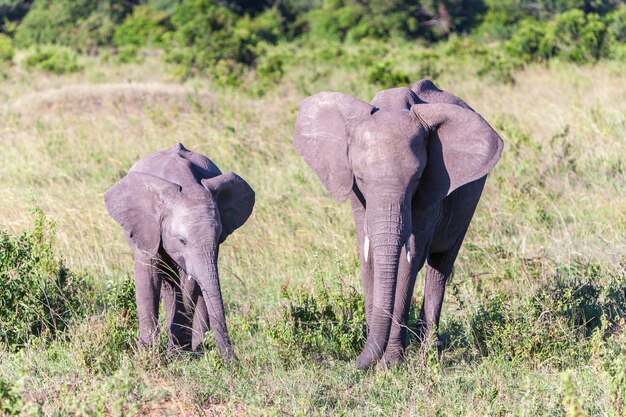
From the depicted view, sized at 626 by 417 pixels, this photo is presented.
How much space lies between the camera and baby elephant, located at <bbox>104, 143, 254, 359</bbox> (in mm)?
5715

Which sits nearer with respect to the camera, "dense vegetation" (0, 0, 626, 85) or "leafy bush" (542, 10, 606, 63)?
"leafy bush" (542, 10, 606, 63)

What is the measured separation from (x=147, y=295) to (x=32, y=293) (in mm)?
1106

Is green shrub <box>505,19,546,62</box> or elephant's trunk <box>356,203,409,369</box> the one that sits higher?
elephant's trunk <box>356,203,409,369</box>

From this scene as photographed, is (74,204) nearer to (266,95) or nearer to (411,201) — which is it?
(411,201)

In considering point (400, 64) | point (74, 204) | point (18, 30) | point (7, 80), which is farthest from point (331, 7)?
point (74, 204)

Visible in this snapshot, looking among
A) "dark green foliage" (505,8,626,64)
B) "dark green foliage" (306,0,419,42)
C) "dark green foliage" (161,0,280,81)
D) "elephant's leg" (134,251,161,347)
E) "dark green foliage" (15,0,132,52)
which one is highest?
"elephant's leg" (134,251,161,347)

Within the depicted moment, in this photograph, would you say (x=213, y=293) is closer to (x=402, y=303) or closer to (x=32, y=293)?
(x=402, y=303)

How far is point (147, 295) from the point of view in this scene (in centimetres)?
612

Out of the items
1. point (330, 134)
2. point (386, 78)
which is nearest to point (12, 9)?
point (386, 78)

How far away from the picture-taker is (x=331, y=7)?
99.2 feet

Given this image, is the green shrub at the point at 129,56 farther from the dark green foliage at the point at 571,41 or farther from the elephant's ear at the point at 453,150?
the elephant's ear at the point at 453,150

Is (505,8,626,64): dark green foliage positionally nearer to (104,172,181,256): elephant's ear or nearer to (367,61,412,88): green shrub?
(367,61,412,88): green shrub

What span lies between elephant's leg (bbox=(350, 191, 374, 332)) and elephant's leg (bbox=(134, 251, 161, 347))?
4.10ft

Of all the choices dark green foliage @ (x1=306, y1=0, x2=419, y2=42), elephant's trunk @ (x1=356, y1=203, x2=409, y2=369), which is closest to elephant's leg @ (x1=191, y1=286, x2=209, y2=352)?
elephant's trunk @ (x1=356, y1=203, x2=409, y2=369)
